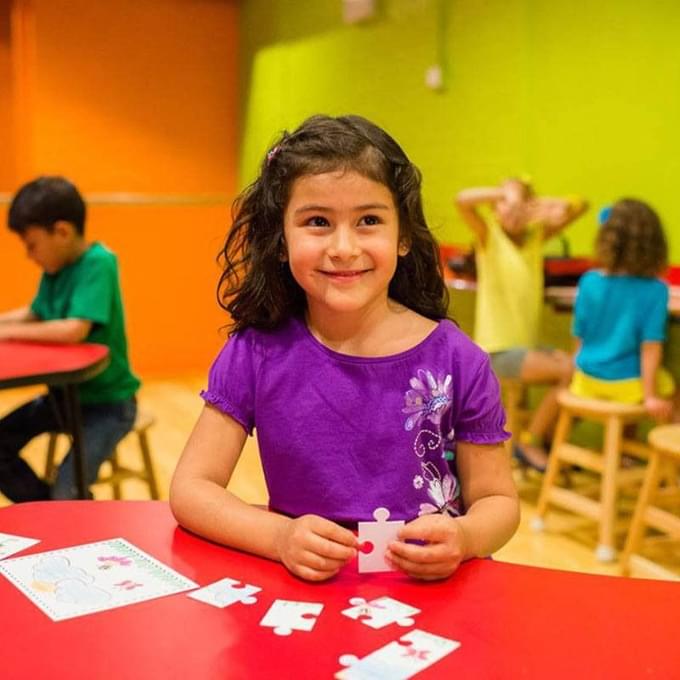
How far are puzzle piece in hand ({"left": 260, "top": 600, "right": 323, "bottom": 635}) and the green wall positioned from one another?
10.6ft

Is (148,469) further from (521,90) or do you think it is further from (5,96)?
(5,96)

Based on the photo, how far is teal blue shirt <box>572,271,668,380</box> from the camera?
3.55 metres

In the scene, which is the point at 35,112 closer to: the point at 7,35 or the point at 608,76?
the point at 7,35

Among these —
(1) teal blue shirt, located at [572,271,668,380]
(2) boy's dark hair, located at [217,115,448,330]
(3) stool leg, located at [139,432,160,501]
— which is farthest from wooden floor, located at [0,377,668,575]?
(2) boy's dark hair, located at [217,115,448,330]

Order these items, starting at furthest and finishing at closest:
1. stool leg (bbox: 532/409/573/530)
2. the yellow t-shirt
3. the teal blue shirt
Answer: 1. the yellow t-shirt
2. stool leg (bbox: 532/409/573/530)
3. the teal blue shirt

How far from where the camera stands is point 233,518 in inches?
50.8

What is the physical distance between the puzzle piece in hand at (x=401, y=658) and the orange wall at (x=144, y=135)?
19.6 feet

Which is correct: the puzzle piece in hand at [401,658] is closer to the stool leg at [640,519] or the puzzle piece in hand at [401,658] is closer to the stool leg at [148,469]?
the stool leg at [640,519]

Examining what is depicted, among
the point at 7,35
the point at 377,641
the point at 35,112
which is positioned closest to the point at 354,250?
the point at 377,641

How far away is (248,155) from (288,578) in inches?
261

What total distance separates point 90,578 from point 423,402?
20.5 inches

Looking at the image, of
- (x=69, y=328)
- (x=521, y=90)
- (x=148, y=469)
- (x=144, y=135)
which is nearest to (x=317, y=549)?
(x=69, y=328)

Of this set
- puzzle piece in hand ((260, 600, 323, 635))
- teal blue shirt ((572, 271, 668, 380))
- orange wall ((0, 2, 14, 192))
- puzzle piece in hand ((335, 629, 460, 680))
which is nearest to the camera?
puzzle piece in hand ((335, 629, 460, 680))

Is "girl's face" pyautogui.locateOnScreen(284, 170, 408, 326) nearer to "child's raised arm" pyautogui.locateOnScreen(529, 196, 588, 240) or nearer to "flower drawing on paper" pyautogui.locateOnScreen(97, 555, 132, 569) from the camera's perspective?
"flower drawing on paper" pyautogui.locateOnScreen(97, 555, 132, 569)
